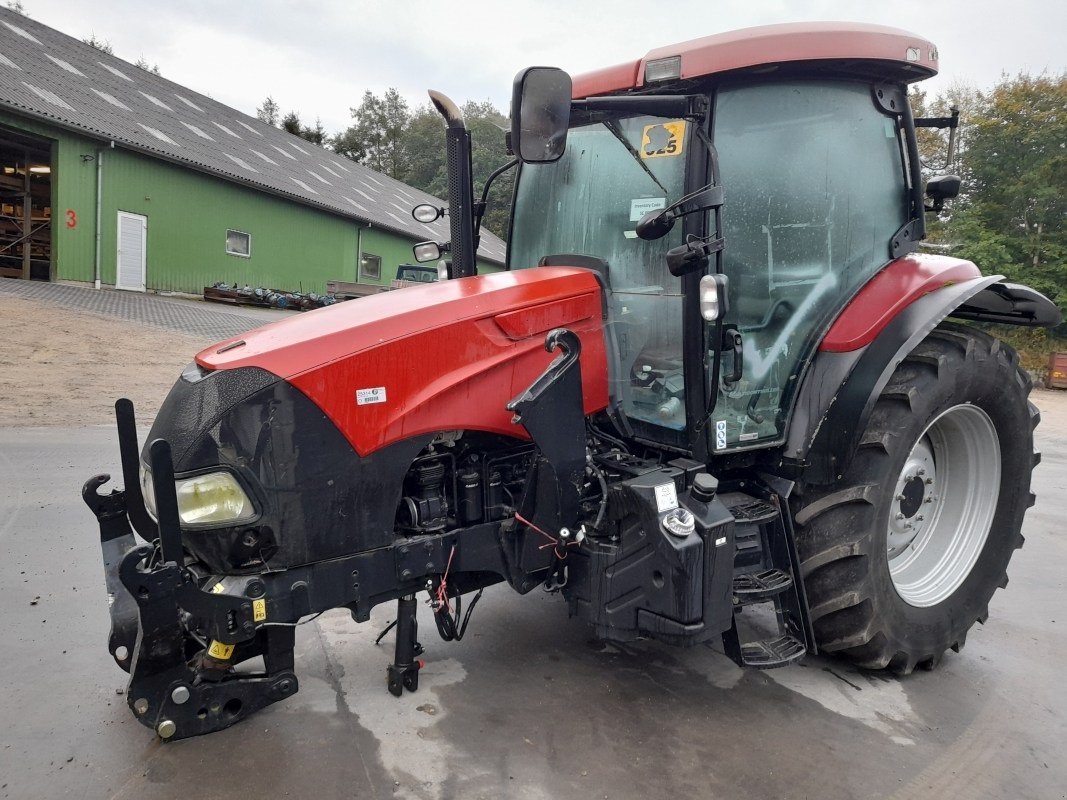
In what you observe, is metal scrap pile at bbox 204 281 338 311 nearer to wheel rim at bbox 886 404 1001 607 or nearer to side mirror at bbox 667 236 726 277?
wheel rim at bbox 886 404 1001 607

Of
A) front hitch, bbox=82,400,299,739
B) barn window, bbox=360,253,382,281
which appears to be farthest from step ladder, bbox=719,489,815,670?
barn window, bbox=360,253,382,281

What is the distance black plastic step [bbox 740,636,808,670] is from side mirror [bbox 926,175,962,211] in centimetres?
200

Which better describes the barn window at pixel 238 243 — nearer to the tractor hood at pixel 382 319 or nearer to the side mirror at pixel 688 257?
the tractor hood at pixel 382 319

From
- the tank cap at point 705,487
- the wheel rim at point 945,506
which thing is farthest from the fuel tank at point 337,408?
the wheel rim at point 945,506

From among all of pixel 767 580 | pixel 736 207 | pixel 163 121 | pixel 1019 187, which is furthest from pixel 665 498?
pixel 1019 187

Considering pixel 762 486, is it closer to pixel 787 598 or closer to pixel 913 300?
pixel 787 598

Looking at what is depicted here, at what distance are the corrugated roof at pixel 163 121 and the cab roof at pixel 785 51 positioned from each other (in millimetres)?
9703

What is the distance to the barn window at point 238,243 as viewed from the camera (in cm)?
1831

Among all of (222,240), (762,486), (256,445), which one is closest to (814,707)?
(762,486)

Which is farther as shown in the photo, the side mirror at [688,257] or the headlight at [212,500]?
the side mirror at [688,257]

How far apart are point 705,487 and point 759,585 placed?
50 centimetres

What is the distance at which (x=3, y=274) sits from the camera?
16484 mm

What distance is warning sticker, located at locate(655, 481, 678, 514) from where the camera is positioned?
8.19ft

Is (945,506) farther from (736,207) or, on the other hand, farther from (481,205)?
(481,205)
